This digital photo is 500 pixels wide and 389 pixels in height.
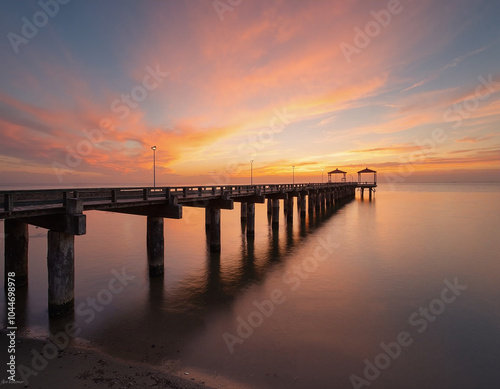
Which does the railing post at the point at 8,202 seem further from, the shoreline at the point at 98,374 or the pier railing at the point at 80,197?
the shoreline at the point at 98,374

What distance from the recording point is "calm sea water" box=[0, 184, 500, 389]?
26.5 feet

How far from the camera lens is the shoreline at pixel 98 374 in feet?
21.9

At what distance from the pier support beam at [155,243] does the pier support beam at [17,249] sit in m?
5.56

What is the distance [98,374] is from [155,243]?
858 centimetres

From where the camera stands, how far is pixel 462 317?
38.3ft

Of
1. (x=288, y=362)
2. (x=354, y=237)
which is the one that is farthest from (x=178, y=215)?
(x=354, y=237)

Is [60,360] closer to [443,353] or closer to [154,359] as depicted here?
[154,359]

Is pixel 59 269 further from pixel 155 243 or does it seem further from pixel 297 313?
pixel 297 313

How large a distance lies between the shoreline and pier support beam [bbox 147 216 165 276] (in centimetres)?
729

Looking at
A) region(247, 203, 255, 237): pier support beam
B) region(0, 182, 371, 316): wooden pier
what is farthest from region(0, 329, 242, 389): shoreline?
region(247, 203, 255, 237): pier support beam

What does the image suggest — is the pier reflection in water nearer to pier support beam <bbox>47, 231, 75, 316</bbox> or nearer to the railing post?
pier support beam <bbox>47, 231, 75, 316</bbox>

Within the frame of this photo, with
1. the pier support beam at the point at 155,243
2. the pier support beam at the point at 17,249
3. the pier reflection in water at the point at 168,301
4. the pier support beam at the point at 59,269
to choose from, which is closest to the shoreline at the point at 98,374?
the pier reflection in water at the point at 168,301

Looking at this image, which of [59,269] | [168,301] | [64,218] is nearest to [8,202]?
[64,218]

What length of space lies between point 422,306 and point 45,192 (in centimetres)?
1688
